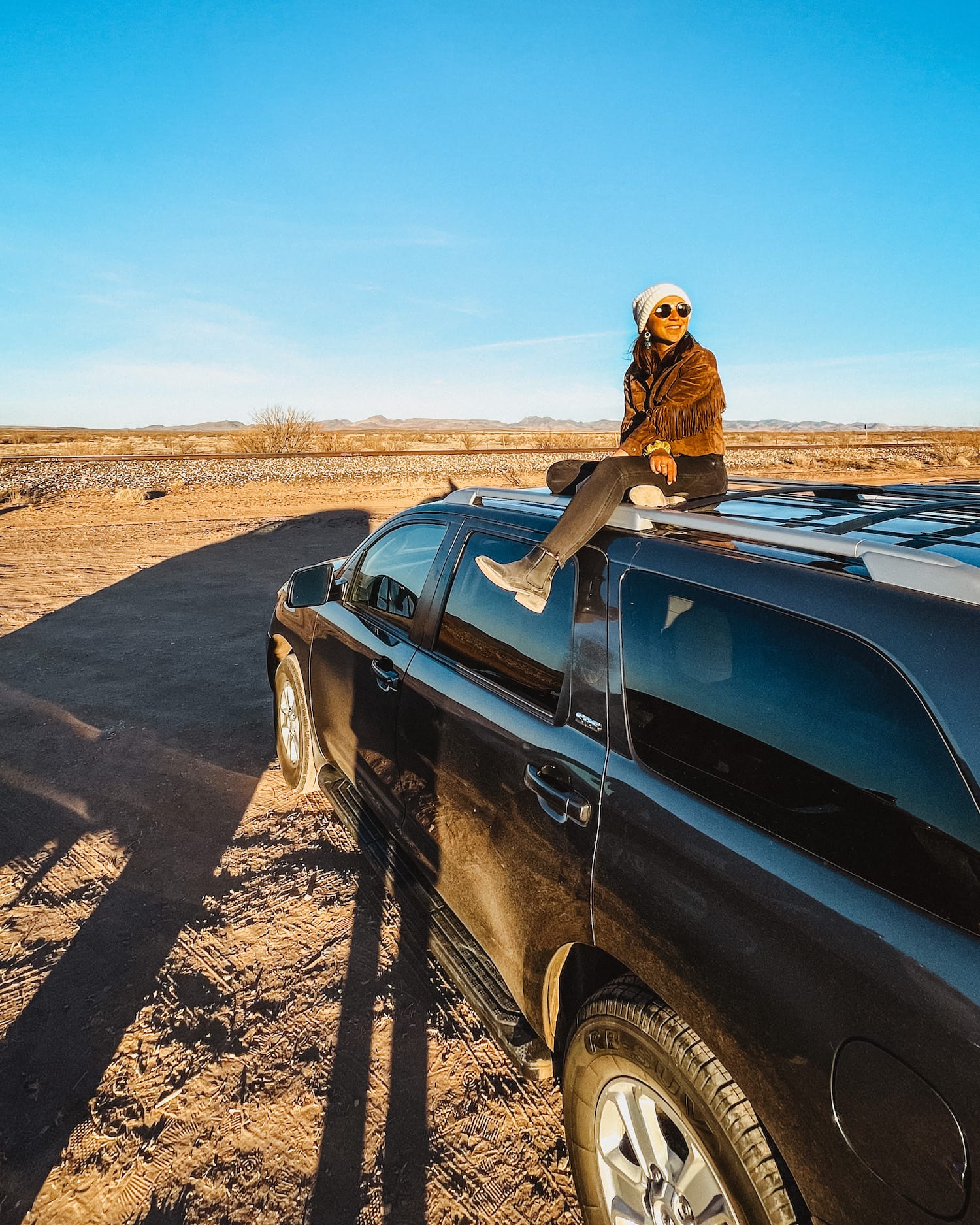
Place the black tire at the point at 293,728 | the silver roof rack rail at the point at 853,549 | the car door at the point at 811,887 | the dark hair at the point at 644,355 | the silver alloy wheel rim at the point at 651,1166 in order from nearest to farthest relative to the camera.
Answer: the car door at the point at 811,887
the silver roof rack rail at the point at 853,549
the silver alloy wheel rim at the point at 651,1166
the dark hair at the point at 644,355
the black tire at the point at 293,728

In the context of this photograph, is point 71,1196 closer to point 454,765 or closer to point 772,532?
point 454,765

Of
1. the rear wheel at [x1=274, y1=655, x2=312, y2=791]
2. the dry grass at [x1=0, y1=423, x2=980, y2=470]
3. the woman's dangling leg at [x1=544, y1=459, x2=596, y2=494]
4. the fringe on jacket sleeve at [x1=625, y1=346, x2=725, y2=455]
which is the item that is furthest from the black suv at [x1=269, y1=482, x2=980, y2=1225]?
the dry grass at [x1=0, y1=423, x2=980, y2=470]

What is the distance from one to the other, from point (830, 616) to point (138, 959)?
2.97 meters

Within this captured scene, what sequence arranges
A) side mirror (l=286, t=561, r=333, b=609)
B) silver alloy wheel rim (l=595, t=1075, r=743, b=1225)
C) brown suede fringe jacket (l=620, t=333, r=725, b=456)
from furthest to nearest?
side mirror (l=286, t=561, r=333, b=609) < brown suede fringe jacket (l=620, t=333, r=725, b=456) < silver alloy wheel rim (l=595, t=1075, r=743, b=1225)

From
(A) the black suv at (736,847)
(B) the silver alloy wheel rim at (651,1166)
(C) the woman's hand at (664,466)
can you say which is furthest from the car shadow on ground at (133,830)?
(C) the woman's hand at (664,466)

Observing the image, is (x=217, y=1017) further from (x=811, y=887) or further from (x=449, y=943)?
(x=811, y=887)

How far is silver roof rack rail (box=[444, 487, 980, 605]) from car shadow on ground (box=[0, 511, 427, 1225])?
2.04m

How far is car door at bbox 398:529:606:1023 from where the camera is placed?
5.94ft

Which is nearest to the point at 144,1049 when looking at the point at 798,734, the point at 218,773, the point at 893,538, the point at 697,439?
the point at 218,773

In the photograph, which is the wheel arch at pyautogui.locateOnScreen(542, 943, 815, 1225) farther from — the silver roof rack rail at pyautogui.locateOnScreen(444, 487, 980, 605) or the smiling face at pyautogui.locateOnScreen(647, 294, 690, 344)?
the smiling face at pyautogui.locateOnScreen(647, 294, 690, 344)

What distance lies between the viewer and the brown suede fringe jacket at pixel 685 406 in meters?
2.69

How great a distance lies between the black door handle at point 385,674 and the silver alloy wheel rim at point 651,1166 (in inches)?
62.7

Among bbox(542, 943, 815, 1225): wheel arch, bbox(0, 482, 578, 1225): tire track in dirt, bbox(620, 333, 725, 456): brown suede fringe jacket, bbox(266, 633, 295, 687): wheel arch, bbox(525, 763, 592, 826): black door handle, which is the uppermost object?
bbox(620, 333, 725, 456): brown suede fringe jacket

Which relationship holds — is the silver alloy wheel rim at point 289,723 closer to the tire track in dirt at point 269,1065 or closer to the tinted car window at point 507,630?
the tire track in dirt at point 269,1065
